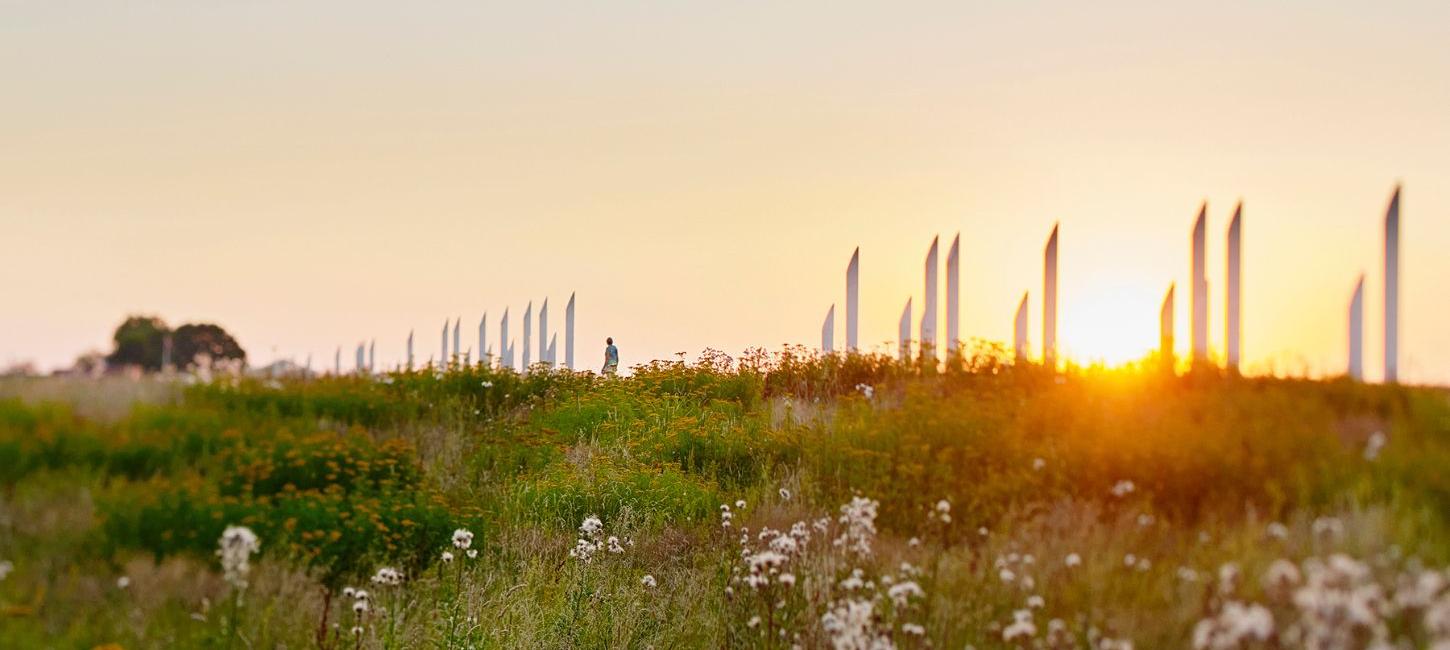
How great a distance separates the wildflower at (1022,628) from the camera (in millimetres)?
5289

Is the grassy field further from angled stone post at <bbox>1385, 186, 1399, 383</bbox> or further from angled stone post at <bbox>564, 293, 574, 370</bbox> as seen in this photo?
angled stone post at <bbox>564, 293, 574, 370</bbox>

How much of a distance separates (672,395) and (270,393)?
5020 mm

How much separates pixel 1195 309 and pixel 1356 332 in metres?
1.35

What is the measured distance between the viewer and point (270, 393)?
8.87 m

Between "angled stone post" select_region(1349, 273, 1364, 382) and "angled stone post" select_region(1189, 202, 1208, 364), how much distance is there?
1.00 m

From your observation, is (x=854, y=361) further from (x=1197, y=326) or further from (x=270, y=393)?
(x=270, y=393)

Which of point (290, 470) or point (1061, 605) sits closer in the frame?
point (1061, 605)

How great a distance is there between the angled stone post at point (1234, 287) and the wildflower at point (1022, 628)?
13.9 ft

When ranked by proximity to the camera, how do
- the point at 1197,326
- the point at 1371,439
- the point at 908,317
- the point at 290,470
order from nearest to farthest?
1. the point at 1371,439
2. the point at 290,470
3. the point at 1197,326
4. the point at 908,317

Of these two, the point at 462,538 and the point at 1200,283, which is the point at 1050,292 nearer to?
the point at 1200,283

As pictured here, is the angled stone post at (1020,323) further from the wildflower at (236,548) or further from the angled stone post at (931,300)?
the wildflower at (236,548)

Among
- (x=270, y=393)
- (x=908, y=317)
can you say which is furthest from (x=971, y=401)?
(x=908, y=317)

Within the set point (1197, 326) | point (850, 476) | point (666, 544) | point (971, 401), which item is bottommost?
point (666, 544)

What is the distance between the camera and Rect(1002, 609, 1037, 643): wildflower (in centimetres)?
529
